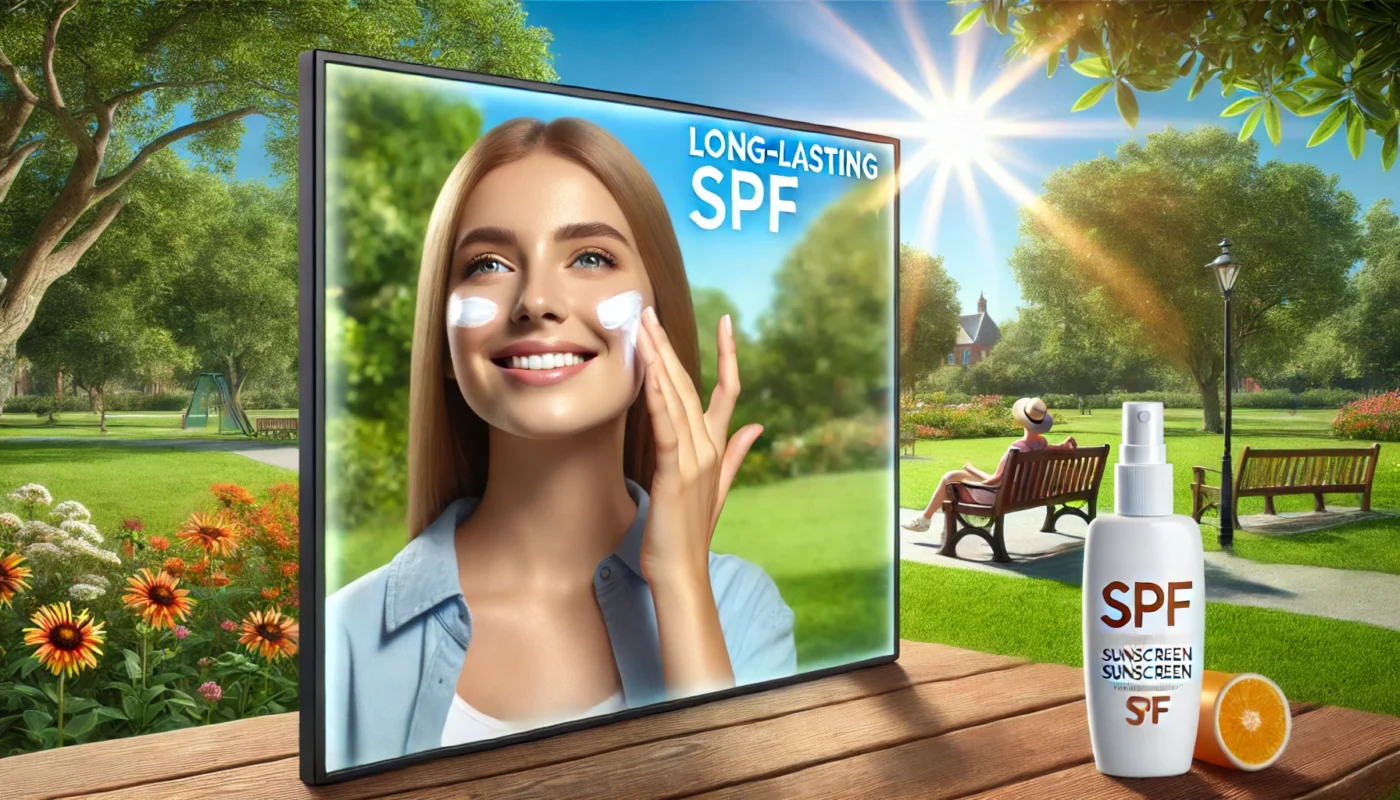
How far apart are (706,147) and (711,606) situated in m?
0.75

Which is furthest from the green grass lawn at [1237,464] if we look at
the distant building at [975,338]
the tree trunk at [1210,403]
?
the distant building at [975,338]

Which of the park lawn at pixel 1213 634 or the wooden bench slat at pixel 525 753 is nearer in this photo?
the wooden bench slat at pixel 525 753

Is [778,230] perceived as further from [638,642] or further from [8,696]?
[8,696]

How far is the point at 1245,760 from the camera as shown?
1387 millimetres

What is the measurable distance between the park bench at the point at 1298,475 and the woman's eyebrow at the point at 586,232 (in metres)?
9.75

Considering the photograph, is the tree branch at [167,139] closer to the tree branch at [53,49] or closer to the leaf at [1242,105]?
the tree branch at [53,49]

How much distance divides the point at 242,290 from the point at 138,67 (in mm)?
2836

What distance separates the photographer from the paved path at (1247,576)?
8227 mm

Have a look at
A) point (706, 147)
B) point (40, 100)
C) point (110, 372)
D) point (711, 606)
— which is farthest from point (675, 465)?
point (110, 372)

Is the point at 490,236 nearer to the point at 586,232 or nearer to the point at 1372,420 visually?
the point at 586,232

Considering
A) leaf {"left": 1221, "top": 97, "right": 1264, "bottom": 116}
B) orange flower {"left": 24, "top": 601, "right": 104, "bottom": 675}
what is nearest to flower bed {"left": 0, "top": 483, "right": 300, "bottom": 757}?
orange flower {"left": 24, "top": 601, "right": 104, "bottom": 675}

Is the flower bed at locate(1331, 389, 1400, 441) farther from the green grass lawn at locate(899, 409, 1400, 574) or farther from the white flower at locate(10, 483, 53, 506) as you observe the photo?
the white flower at locate(10, 483, 53, 506)

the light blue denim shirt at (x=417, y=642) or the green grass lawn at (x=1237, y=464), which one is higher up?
the light blue denim shirt at (x=417, y=642)

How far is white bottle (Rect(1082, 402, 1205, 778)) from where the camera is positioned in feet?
4.13
